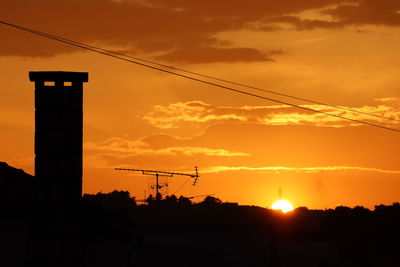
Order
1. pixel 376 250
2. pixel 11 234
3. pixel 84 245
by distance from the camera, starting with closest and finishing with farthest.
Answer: pixel 11 234
pixel 84 245
pixel 376 250

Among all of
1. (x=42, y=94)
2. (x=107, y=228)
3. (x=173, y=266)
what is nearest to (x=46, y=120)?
(x=42, y=94)

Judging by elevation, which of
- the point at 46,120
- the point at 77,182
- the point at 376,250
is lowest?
the point at 376,250

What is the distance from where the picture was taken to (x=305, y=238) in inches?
1072

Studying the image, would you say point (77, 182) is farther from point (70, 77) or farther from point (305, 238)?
point (305, 238)

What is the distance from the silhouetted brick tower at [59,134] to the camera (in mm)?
26031

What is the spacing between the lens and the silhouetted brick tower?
1025 inches

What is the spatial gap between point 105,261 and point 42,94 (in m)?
6.87

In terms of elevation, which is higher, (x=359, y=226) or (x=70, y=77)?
(x=70, y=77)

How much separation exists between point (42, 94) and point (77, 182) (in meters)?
3.48

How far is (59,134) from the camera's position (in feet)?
87.2

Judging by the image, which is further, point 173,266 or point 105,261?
point 173,266

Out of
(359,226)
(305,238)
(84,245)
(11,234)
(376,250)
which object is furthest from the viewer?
(359,226)

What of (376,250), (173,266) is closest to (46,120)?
(173,266)

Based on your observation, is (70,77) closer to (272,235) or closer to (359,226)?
(272,235)
